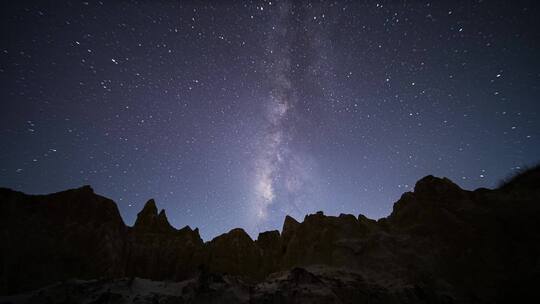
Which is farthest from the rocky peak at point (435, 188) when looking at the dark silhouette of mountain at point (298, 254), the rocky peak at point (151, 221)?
the rocky peak at point (151, 221)

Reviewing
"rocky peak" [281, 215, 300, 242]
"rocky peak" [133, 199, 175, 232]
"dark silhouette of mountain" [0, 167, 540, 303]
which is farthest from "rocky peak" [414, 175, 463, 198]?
"rocky peak" [133, 199, 175, 232]

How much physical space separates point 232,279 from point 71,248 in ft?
48.9

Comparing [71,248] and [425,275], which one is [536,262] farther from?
[71,248]

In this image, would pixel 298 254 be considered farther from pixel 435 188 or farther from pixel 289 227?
pixel 435 188

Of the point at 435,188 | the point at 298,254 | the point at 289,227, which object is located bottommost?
the point at 298,254

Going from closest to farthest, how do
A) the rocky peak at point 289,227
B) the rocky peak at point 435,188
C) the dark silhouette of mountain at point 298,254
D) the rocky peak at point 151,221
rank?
the dark silhouette of mountain at point 298,254 < the rocky peak at point 435,188 < the rocky peak at point 289,227 < the rocky peak at point 151,221

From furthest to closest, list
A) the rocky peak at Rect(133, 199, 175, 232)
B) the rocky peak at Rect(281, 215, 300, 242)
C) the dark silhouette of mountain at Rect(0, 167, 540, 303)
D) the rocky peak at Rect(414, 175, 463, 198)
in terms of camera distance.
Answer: the rocky peak at Rect(133, 199, 175, 232) < the rocky peak at Rect(281, 215, 300, 242) < the rocky peak at Rect(414, 175, 463, 198) < the dark silhouette of mountain at Rect(0, 167, 540, 303)

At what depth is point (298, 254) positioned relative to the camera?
86.4 ft

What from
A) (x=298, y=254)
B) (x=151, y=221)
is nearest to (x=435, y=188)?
(x=298, y=254)

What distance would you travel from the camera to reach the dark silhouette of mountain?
58.4 ft

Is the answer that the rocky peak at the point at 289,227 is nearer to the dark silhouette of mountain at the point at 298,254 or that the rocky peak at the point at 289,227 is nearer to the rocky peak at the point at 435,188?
the dark silhouette of mountain at the point at 298,254

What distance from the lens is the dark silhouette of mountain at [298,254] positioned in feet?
58.4

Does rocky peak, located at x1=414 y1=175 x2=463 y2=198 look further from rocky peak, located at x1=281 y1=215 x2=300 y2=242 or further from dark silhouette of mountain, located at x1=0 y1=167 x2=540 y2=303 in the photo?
rocky peak, located at x1=281 y1=215 x2=300 y2=242

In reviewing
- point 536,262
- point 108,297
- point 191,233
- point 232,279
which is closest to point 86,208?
point 191,233
